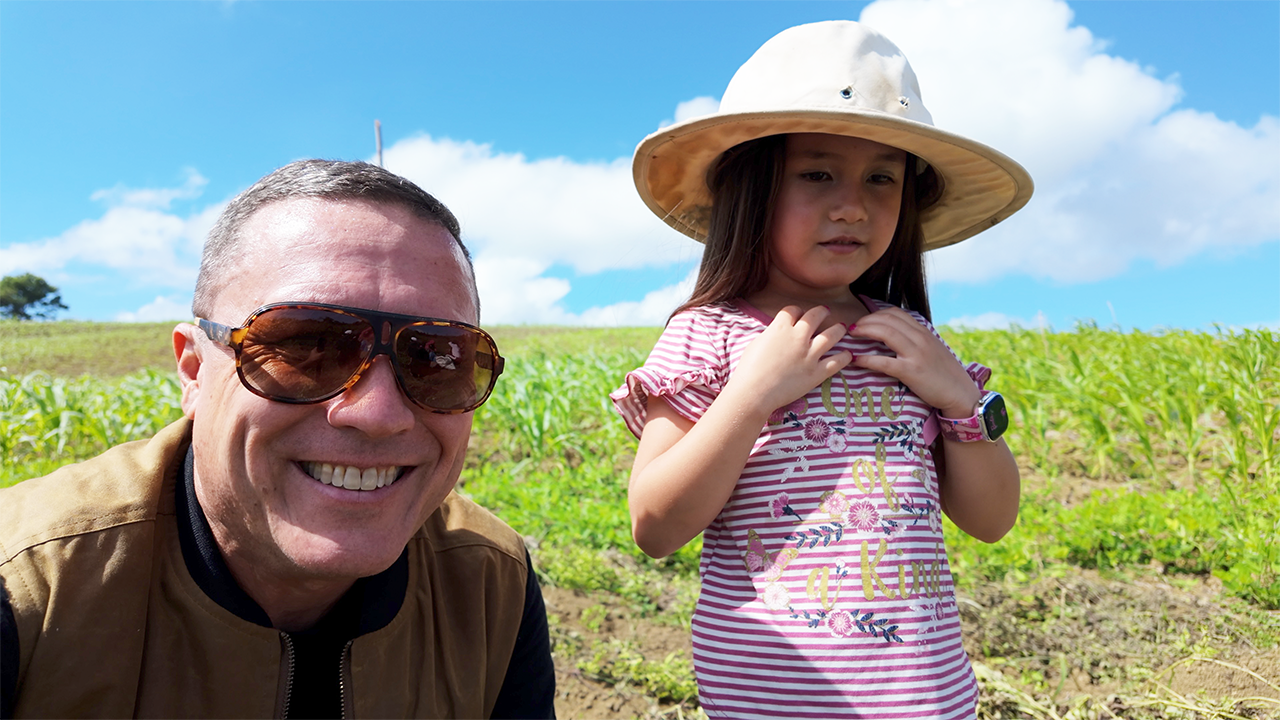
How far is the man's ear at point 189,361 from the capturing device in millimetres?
1482

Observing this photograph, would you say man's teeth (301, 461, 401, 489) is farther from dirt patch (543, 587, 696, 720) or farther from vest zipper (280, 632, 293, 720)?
→ dirt patch (543, 587, 696, 720)

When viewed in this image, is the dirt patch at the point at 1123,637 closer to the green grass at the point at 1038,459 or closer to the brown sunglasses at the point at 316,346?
the green grass at the point at 1038,459

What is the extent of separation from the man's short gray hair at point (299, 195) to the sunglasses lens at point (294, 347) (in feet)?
0.54

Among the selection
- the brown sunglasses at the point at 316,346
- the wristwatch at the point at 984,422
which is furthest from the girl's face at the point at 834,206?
the brown sunglasses at the point at 316,346

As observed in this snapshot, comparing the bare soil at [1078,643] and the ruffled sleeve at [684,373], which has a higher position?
the ruffled sleeve at [684,373]

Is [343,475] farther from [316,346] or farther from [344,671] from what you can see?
[344,671]

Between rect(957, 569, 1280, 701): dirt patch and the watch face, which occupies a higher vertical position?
the watch face

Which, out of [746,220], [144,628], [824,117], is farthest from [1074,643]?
[144,628]

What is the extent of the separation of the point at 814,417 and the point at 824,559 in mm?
311

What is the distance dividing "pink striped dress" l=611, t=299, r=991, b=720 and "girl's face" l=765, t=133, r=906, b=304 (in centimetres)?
20

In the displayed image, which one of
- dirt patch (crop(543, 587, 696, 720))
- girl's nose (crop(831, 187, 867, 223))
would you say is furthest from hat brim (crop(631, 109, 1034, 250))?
dirt patch (crop(543, 587, 696, 720))

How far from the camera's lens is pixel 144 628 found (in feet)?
4.41

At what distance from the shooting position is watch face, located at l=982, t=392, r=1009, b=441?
6.06 ft

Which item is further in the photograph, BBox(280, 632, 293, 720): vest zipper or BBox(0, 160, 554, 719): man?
BBox(280, 632, 293, 720): vest zipper
